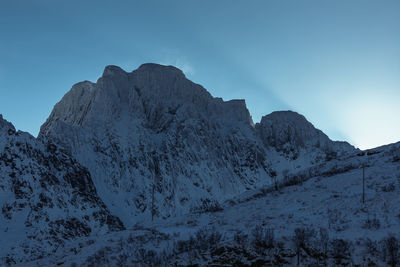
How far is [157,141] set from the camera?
9012 cm

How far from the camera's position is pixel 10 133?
212ft

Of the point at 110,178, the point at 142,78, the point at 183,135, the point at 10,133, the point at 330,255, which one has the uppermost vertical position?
the point at 142,78

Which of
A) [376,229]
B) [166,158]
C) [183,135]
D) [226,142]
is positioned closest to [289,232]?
[376,229]

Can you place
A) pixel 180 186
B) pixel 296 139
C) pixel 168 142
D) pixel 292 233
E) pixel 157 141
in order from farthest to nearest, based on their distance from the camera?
1. pixel 296 139
2. pixel 157 141
3. pixel 168 142
4. pixel 180 186
5. pixel 292 233

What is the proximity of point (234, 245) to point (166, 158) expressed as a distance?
2657 inches

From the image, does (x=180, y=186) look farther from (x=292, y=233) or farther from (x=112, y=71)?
(x=292, y=233)

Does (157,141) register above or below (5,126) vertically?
above

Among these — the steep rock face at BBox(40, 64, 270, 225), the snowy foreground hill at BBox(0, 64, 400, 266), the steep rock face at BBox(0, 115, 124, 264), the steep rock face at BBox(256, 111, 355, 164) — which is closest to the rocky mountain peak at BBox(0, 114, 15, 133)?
the steep rock face at BBox(0, 115, 124, 264)

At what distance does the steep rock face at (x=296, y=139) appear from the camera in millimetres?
108750

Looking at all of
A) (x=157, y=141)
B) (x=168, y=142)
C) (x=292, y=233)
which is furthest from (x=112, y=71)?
(x=292, y=233)

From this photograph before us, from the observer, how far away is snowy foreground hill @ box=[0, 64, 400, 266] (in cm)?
2053

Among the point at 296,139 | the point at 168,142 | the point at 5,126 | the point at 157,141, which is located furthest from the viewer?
the point at 296,139

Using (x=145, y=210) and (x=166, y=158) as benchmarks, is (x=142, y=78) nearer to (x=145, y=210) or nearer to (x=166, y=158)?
(x=166, y=158)

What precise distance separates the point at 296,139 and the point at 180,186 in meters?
45.8
